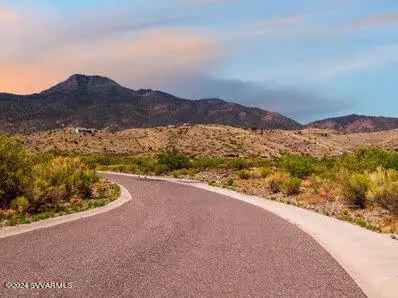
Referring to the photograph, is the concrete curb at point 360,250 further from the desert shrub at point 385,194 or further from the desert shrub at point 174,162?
the desert shrub at point 174,162

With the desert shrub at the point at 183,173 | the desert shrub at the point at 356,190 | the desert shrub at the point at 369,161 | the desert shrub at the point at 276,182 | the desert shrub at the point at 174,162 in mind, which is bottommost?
the desert shrub at the point at 183,173

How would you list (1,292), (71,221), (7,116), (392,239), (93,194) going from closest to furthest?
(1,292), (392,239), (71,221), (93,194), (7,116)

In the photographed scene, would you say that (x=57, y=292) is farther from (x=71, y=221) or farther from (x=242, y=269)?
(x=71, y=221)

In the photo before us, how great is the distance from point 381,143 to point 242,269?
369ft

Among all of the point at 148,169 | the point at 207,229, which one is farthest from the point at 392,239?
the point at 148,169

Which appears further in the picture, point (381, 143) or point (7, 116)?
point (7, 116)

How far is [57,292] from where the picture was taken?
8.46 meters

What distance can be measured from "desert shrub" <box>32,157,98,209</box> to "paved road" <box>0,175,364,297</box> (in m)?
5.86

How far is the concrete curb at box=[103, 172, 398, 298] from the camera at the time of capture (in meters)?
9.55

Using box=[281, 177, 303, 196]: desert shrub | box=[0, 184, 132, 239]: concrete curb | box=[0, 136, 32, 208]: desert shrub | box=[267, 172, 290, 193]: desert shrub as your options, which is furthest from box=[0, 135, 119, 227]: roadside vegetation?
box=[267, 172, 290, 193]: desert shrub

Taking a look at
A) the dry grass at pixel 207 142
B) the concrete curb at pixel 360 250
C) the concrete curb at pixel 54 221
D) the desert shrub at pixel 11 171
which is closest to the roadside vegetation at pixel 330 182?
the concrete curb at pixel 360 250

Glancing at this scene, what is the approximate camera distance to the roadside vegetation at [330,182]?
22.0m

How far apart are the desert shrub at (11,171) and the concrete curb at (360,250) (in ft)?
30.4

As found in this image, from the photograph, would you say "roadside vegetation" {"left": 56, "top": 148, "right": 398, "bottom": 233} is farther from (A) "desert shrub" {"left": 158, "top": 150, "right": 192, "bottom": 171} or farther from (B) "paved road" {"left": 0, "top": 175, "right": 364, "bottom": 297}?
(B) "paved road" {"left": 0, "top": 175, "right": 364, "bottom": 297}
